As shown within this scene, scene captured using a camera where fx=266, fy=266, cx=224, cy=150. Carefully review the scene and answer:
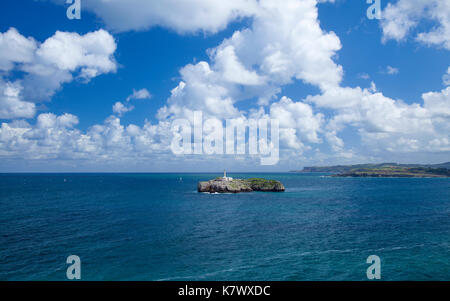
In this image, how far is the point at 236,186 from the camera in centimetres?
12912

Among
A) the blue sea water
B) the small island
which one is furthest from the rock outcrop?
the blue sea water

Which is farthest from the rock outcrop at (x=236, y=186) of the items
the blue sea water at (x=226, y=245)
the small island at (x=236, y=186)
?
the blue sea water at (x=226, y=245)

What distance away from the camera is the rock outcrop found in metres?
127

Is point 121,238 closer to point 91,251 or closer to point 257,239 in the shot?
point 91,251

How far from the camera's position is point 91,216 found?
67.5m

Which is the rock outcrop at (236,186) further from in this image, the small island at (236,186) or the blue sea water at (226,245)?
the blue sea water at (226,245)

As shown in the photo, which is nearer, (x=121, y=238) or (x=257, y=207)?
(x=121, y=238)
